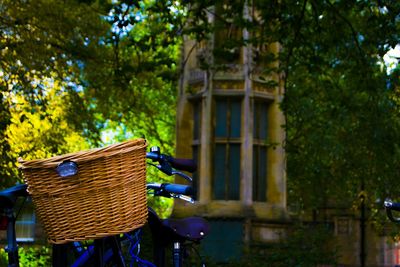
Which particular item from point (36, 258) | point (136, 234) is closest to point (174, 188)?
point (136, 234)

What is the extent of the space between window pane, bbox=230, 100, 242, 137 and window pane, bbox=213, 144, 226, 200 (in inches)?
12.2

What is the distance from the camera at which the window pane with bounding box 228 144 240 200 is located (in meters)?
13.9

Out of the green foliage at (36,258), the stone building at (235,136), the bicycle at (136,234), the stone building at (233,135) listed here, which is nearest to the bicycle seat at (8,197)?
the bicycle at (136,234)

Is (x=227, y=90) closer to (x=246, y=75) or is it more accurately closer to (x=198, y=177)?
(x=246, y=75)

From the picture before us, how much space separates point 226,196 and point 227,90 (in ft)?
6.18

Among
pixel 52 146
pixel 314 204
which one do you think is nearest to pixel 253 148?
pixel 52 146

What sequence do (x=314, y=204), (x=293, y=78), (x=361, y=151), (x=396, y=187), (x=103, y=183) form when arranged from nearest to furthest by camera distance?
1. (x=103, y=183)
2. (x=396, y=187)
3. (x=361, y=151)
4. (x=293, y=78)
5. (x=314, y=204)

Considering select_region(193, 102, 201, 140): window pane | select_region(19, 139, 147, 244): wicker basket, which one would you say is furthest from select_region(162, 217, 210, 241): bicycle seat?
select_region(193, 102, 201, 140): window pane

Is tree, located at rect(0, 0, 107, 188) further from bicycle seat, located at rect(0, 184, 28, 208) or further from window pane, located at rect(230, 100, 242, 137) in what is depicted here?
bicycle seat, located at rect(0, 184, 28, 208)

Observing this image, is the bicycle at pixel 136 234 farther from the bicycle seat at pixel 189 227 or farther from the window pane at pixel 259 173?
the window pane at pixel 259 173

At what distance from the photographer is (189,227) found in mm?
4695

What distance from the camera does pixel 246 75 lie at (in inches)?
547

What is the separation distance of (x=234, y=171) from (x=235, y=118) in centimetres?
96

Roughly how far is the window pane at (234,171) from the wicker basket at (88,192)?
10.2m
